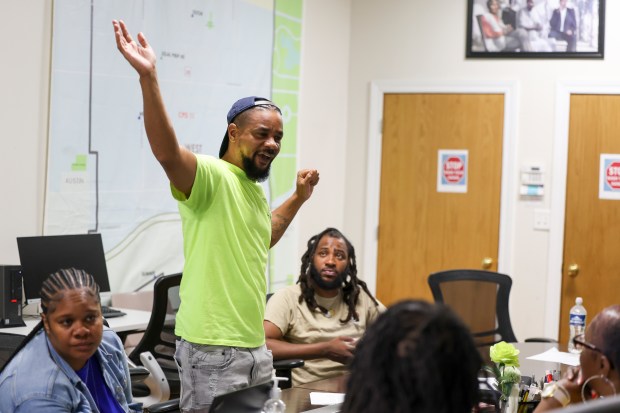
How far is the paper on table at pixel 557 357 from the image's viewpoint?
12.8 feet

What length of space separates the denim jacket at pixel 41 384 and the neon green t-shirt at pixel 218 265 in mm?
413

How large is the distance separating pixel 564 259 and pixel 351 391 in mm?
5201

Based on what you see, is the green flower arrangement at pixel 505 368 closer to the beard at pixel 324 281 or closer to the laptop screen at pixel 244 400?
the laptop screen at pixel 244 400

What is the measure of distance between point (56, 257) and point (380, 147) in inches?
122

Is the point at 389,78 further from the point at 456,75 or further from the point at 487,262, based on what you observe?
the point at 487,262

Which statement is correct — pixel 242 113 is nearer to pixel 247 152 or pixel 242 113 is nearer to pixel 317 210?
pixel 247 152

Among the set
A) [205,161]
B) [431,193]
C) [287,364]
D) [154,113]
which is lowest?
[287,364]

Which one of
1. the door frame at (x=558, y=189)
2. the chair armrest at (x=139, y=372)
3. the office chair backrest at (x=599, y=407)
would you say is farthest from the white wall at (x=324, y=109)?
the office chair backrest at (x=599, y=407)

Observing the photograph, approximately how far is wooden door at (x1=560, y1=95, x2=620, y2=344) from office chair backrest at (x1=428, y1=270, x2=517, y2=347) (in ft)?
4.52

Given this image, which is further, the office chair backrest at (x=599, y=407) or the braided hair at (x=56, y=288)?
the braided hair at (x=56, y=288)

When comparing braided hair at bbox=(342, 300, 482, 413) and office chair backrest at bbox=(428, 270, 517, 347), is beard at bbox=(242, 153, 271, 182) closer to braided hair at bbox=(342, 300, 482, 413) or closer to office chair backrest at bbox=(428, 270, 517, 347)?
braided hair at bbox=(342, 300, 482, 413)

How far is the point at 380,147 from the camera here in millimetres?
6641

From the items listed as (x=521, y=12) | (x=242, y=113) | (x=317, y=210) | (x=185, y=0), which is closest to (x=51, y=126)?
(x=185, y=0)

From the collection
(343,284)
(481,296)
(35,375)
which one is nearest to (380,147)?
(481,296)
